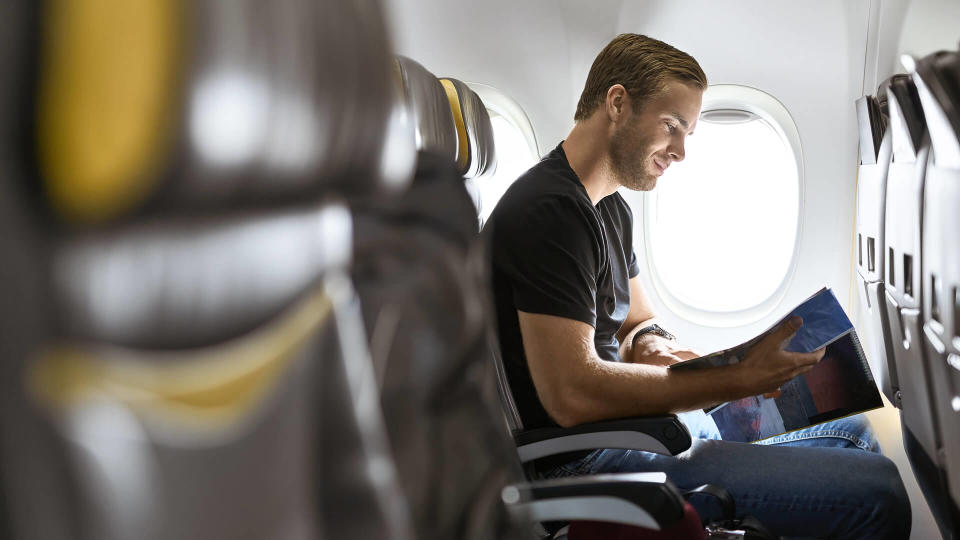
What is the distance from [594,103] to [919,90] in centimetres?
110

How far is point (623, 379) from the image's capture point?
5.32 feet

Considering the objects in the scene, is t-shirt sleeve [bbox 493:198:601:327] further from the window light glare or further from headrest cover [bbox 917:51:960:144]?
the window light glare

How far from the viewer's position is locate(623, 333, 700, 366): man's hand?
2152 mm

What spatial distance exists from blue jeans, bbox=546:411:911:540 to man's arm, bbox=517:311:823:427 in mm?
108

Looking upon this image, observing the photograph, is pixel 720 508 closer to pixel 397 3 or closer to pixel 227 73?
pixel 227 73

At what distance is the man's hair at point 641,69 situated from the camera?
2.00 meters

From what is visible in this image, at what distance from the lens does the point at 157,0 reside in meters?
0.29

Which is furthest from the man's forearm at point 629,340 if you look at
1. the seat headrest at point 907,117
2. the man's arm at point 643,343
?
the seat headrest at point 907,117

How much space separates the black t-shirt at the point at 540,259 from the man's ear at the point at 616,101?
0.27 meters

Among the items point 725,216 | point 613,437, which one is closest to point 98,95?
point 613,437

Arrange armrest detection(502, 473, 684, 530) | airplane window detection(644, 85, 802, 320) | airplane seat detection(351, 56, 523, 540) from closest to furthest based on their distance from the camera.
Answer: airplane seat detection(351, 56, 523, 540) → armrest detection(502, 473, 684, 530) → airplane window detection(644, 85, 802, 320)

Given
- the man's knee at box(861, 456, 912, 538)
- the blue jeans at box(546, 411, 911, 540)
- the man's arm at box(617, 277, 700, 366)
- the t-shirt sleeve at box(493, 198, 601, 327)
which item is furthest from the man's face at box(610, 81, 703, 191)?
the man's knee at box(861, 456, 912, 538)

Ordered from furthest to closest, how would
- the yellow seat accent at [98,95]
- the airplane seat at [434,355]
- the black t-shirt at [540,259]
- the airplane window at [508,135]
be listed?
1. the airplane window at [508,135]
2. the black t-shirt at [540,259]
3. the airplane seat at [434,355]
4. the yellow seat accent at [98,95]

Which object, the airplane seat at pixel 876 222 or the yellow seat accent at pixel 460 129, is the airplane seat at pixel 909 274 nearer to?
the airplane seat at pixel 876 222
